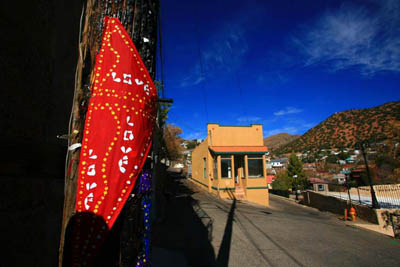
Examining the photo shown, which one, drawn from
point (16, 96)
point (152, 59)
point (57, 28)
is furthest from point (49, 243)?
point (57, 28)

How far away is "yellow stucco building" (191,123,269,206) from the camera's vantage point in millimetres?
16719

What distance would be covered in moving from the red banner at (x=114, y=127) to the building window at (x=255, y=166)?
16.9 m

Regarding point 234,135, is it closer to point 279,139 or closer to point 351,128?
point 351,128

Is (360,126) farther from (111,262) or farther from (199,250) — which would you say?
(111,262)

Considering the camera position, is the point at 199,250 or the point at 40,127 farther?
the point at 199,250

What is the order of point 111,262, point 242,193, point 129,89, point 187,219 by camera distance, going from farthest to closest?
1. point 242,193
2. point 187,219
3. point 129,89
4. point 111,262

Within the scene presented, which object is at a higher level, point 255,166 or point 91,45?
point 91,45

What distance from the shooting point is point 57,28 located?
1.99 metres

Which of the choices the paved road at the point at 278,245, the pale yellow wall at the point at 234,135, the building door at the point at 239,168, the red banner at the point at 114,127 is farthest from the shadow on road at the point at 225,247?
the pale yellow wall at the point at 234,135

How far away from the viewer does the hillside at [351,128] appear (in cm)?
5956

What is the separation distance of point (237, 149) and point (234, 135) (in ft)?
4.40

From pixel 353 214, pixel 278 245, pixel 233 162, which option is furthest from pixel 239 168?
pixel 278 245

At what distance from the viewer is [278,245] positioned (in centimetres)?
740

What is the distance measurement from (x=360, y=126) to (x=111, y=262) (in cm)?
8894
